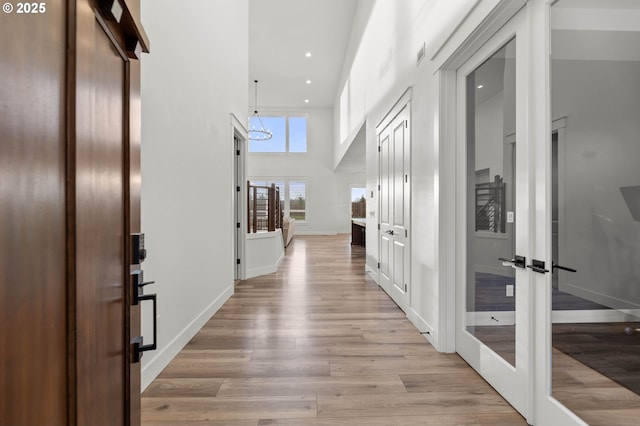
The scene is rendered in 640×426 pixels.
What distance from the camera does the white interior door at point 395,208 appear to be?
11.3ft

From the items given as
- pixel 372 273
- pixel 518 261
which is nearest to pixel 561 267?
pixel 518 261

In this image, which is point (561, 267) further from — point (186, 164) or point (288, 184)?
point (288, 184)

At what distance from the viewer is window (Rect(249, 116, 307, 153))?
531 inches

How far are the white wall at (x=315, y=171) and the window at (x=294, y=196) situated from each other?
0.56 feet

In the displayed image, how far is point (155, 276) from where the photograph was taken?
217cm

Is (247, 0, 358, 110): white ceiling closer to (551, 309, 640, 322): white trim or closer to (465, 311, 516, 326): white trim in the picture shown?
(465, 311, 516, 326): white trim

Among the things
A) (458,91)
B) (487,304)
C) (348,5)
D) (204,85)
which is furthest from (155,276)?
(348,5)

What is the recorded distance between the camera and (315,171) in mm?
13547

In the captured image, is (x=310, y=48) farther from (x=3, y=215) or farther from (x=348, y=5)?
(x=3, y=215)

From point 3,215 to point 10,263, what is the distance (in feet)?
0.29

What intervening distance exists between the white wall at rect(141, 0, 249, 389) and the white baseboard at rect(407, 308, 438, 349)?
2187 millimetres

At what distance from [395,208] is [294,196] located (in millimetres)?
9920

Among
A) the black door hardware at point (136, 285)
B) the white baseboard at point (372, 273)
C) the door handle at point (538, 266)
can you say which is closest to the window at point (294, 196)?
the white baseboard at point (372, 273)

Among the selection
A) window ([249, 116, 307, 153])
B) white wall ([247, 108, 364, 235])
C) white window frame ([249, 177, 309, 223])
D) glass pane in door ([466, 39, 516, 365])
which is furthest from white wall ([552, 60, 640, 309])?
window ([249, 116, 307, 153])
